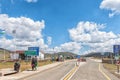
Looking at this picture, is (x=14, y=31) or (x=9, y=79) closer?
(x=9, y=79)

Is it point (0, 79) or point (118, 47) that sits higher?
point (118, 47)

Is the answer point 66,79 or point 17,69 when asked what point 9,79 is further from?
point 17,69

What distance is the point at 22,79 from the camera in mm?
26938

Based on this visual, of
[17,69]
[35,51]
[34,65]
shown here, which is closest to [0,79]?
[17,69]

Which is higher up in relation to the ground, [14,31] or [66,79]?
[14,31]

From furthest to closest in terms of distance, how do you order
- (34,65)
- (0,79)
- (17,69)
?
(34,65) < (17,69) < (0,79)

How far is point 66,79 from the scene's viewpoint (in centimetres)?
2784

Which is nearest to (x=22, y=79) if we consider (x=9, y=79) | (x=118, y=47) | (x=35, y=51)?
(x=9, y=79)

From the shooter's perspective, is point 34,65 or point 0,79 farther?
point 34,65

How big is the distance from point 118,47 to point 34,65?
1274 centimetres

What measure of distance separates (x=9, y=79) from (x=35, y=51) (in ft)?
94.7

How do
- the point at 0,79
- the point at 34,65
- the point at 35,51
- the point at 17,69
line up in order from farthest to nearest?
1. the point at 35,51
2. the point at 34,65
3. the point at 17,69
4. the point at 0,79

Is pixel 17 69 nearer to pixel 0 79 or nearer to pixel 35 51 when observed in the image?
pixel 0 79

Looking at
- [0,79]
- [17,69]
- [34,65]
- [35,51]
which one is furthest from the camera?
[35,51]
